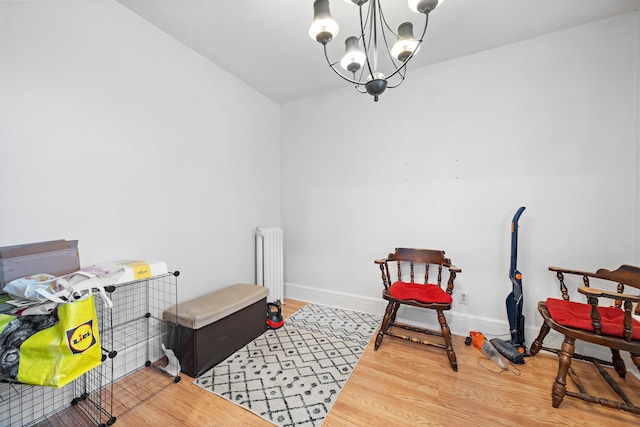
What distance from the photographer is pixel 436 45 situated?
203 cm

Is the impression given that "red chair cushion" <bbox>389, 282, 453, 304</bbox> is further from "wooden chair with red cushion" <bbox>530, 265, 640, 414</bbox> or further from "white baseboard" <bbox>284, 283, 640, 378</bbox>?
"wooden chair with red cushion" <bbox>530, 265, 640, 414</bbox>

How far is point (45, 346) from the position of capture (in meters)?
0.97

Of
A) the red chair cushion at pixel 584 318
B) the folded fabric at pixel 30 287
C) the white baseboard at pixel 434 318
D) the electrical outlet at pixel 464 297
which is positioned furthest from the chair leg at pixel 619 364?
the folded fabric at pixel 30 287

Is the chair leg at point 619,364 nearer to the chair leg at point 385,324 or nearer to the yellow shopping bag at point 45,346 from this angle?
the chair leg at point 385,324

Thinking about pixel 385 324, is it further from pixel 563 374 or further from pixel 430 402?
pixel 563 374

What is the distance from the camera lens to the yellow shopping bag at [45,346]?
945mm

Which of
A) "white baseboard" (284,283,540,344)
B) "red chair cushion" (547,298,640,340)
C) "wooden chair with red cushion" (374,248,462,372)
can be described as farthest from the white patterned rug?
"red chair cushion" (547,298,640,340)

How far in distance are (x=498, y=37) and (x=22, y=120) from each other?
3.25m

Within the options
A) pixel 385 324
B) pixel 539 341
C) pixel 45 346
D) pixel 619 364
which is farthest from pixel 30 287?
pixel 619 364

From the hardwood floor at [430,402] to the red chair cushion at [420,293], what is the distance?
475 millimetres

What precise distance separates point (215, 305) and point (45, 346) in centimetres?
92

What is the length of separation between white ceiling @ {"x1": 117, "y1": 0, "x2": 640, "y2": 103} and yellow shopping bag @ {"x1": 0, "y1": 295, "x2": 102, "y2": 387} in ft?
6.40

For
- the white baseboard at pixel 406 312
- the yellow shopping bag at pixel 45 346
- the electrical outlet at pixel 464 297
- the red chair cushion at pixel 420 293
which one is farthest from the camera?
the electrical outlet at pixel 464 297

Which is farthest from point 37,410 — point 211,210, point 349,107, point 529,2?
point 529,2
